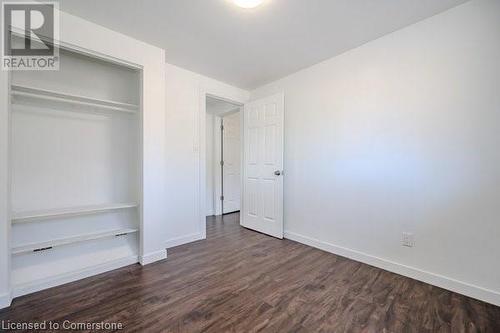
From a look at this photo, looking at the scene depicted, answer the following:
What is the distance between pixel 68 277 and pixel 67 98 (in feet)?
5.43

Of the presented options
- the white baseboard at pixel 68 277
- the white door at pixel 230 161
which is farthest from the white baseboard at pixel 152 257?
the white door at pixel 230 161

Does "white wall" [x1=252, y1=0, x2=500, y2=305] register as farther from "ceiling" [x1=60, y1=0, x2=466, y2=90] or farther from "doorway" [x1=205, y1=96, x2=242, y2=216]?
"doorway" [x1=205, y1=96, x2=242, y2=216]

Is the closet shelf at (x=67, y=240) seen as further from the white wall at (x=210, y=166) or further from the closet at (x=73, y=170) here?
the white wall at (x=210, y=166)

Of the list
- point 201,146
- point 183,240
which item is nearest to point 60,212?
point 183,240

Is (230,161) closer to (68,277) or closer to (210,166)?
(210,166)

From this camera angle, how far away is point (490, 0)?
1.66 metres

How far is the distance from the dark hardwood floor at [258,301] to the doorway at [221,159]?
88.1 inches

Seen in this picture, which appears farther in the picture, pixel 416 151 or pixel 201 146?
pixel 201 146

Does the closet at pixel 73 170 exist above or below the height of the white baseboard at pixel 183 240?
above

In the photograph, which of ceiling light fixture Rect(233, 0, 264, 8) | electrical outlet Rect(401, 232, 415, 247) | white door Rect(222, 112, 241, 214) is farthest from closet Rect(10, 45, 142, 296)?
electrical outlet Rect(401, 232, 415, 247)

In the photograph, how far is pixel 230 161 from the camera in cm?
471

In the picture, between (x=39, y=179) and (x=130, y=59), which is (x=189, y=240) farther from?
(x=130, y=59)

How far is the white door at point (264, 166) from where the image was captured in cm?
312

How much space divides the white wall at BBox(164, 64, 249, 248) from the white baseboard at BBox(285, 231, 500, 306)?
1.65 m
